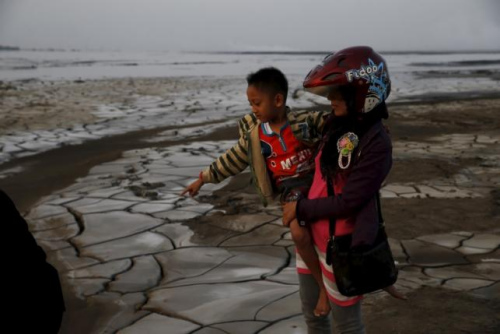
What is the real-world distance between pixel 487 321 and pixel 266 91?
4.96 ft

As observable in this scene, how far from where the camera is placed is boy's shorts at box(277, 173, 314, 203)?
7.11 ft

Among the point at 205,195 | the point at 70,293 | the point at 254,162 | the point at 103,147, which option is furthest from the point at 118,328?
the point at 103,147

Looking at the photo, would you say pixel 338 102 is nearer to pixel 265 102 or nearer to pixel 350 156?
pixel 350 156

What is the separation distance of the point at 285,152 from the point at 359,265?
0.56m

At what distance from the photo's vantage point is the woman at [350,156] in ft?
6.00

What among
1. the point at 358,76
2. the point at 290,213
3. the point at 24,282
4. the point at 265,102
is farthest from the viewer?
the point at 265,102

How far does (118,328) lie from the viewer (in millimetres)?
3006

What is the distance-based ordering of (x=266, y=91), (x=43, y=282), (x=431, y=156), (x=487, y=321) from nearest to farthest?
(x=43, y=282), (x=266, y=91), (x=487, y=321), (x=431, y=156)

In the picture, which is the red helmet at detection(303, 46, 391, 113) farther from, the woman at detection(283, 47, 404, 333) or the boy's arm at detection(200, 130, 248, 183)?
the boy's arm at detection(200, 130, 248, 183)

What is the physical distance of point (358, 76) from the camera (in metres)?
1.83

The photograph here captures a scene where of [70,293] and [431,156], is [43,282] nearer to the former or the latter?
[70,293]

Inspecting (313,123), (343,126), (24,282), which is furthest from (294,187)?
(24,282)

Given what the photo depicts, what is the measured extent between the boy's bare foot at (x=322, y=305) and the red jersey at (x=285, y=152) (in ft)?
1.46

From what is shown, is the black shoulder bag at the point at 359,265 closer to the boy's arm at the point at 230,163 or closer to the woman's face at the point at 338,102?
the woman's face at the point at 338,102
